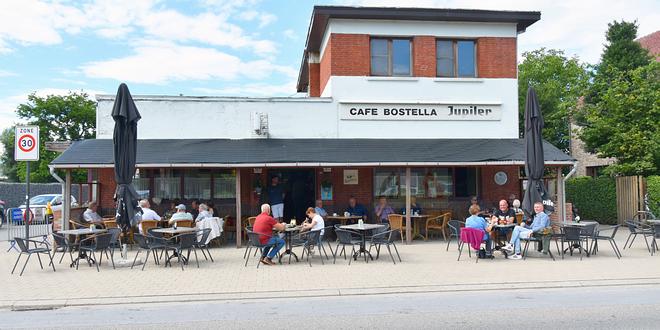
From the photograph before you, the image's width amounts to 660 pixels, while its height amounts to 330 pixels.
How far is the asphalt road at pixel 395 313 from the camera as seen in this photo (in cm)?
687

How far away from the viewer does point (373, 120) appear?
1733 centimetres

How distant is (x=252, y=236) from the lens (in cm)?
1180

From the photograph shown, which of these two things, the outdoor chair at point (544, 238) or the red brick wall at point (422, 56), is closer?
Answer: the outdoor chair at point (544, 238)

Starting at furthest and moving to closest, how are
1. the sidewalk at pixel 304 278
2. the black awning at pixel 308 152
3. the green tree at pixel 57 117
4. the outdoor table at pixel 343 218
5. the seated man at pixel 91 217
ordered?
1. the green tree at pixel 57 117
2. the outdoor table at pixel 343 218
3. the seated man at pixel 91 217
4. the black awning at pixel 308 152
5. the sidewalk at pixel 304 278

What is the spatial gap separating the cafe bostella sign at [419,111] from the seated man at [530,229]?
5577 millimetres

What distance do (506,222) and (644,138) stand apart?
1049 cm

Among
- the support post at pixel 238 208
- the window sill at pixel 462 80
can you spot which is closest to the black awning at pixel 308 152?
the support post at pixel 238 208

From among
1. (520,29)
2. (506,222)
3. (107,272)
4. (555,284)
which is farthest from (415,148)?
(107,272)

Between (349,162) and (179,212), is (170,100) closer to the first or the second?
(179,212)

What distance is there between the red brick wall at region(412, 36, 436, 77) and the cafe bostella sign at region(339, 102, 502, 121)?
102 cm

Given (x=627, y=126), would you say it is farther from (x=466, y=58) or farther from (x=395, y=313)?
(x=395, y=313)

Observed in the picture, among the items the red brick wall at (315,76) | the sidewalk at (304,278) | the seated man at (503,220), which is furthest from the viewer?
the red brick wall at (315,76)

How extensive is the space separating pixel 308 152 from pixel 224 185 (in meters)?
3.29

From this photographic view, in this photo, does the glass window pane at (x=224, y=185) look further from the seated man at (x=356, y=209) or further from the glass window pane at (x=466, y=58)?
the glass window pane at (x=466, y=58)
